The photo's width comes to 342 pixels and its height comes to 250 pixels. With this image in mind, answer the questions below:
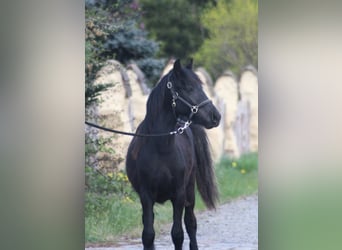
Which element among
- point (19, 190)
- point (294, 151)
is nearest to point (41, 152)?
point (19, 190)

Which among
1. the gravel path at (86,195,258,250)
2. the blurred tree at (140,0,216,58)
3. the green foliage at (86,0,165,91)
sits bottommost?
the gravel path at (86,195,258,250)

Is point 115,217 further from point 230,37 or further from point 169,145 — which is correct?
point 230,37

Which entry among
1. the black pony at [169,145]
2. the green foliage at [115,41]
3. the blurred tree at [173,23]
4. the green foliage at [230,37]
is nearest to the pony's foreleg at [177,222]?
the black pony at [169,145]

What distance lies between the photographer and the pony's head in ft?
15.0

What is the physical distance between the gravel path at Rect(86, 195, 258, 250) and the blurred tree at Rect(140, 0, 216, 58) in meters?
4.65

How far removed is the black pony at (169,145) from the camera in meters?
4.61

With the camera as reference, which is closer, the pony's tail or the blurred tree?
the pony's tail

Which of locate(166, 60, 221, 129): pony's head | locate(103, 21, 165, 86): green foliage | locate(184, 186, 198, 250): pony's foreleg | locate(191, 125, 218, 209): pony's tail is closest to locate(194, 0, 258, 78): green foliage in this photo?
locate(103, 21, 165, 86): green foliage

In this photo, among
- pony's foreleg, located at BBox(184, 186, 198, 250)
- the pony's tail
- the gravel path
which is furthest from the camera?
the pony's tail

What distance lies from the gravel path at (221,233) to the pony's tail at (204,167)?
0.60 feet

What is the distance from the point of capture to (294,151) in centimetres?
342

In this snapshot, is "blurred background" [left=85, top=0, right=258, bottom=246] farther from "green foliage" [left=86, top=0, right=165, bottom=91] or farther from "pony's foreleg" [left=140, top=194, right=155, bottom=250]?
"pony's foreleg" [left=140, top=194, right=155, bottom=250]

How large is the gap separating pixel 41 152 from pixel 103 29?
2655 mm

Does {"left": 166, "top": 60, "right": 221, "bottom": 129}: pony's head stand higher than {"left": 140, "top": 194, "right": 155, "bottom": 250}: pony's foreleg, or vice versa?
{"left": 166, "top": 60, "right": 221, "bottom": 129}: pony's head
